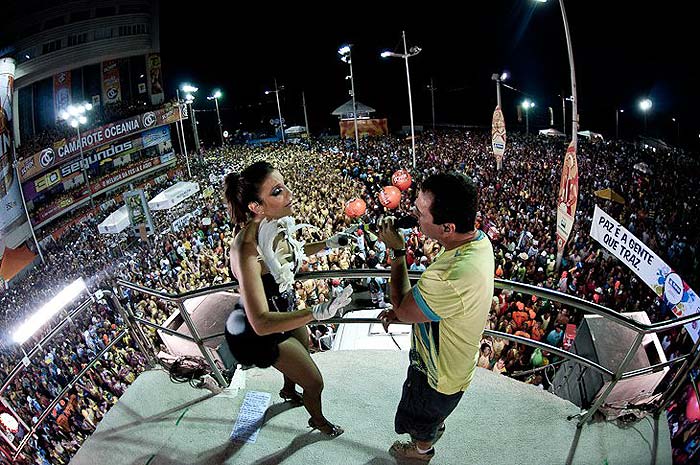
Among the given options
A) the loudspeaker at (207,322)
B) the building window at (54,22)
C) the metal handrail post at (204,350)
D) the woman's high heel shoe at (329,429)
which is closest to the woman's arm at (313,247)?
the metal handrail post at (204,350)

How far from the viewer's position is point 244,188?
2096 mm

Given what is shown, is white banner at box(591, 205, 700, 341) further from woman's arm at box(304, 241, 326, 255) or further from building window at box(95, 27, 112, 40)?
building window at box(95, 27, 112, 40)

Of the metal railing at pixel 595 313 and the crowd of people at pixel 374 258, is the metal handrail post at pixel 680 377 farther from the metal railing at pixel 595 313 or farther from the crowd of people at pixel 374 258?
the crowd of people at pixel 374 258

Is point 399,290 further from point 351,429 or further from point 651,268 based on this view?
point 651,268

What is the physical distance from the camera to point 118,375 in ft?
22.3

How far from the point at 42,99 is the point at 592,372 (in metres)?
12.9

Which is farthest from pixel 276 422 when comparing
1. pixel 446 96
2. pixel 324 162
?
pixel 446 96

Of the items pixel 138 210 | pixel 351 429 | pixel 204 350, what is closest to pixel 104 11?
pixel 138 210

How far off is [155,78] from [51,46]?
15.7ft

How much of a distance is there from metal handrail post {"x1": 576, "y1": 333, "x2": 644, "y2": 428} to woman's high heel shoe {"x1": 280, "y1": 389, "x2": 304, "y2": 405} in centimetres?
163

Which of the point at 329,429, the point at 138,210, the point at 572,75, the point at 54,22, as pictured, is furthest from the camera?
the point at 138,210

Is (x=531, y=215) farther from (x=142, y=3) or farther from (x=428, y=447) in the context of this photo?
(x=142, y=3)

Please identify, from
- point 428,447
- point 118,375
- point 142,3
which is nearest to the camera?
point 428,447

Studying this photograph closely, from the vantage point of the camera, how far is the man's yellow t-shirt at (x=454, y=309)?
Answer: 1.45 meters
